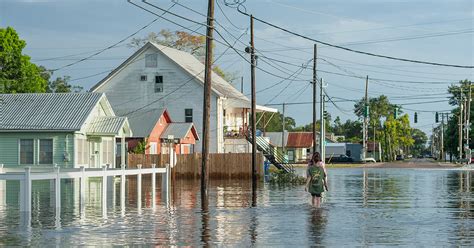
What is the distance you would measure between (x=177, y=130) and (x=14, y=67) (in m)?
13.3

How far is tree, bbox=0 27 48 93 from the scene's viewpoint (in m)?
61.7

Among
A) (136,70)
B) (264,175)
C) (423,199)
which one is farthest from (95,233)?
(136,70)

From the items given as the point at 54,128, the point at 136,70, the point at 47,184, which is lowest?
the point at 47,184

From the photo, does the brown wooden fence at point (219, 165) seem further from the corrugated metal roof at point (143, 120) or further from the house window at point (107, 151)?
the corrugated metal roof at point (143, 120)

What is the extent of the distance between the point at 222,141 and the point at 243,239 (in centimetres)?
5201

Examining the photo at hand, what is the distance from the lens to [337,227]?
19.3 meters

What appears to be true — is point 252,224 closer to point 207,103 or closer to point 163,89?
point 207,103

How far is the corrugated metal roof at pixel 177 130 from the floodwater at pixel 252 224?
102 feet

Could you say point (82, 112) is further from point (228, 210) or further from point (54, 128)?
point (228, 210)

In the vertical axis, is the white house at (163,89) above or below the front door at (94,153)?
above

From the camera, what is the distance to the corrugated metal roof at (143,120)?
59.6 metres

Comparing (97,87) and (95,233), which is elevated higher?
(97,87)

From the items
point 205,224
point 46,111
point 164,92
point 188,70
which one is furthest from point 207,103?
point 164,92

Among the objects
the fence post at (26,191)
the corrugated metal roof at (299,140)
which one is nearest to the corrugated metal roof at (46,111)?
the fence post at (26,191)
